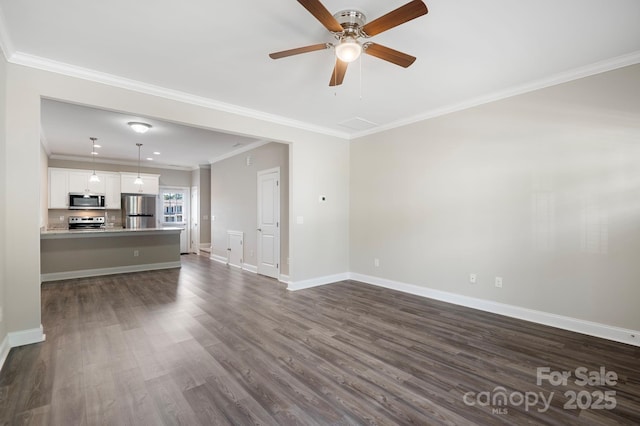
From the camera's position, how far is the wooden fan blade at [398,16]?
176 cm

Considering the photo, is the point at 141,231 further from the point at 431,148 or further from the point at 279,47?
the point at 431,148

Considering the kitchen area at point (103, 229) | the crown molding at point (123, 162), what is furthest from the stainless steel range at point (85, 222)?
the crown molding at point (123, 162)

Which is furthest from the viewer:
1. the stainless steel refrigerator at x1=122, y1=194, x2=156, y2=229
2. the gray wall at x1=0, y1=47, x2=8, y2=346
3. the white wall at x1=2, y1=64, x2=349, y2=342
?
the stainless steel refrigerator at x1=122, y1=194, x2=156, y2=229

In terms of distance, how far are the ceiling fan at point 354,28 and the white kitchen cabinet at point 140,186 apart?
802cm

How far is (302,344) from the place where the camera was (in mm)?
2914

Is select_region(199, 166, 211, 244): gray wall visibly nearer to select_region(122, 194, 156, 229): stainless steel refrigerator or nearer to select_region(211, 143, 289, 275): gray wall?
select_region(211, 143, 289, 275): gray wall

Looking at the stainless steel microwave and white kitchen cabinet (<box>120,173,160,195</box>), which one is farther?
white kitchen cabinet (<box>120,173,160,195</box>)

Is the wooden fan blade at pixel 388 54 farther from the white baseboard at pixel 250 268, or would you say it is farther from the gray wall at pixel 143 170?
the gray wall at pixel 143 170

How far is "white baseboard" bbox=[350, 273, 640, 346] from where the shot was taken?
116 inches

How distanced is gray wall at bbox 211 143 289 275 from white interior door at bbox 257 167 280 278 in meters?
0.13

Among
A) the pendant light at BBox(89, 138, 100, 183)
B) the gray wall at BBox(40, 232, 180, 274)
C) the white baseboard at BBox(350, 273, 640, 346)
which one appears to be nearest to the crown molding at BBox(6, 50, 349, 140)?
the white baseboard at BBox(350, 273, 640, 346)

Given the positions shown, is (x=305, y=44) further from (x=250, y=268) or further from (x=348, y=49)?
(x=250, y=268)

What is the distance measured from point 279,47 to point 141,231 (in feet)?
17.8

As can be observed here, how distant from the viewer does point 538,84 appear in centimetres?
342
